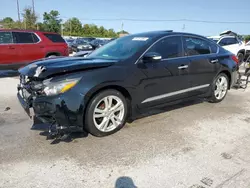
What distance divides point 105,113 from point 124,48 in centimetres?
128

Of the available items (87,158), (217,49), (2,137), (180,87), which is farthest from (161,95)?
(2,137)

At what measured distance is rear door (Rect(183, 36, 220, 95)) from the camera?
14.4 ft

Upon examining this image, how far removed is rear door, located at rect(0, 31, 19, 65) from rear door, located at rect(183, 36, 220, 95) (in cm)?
657

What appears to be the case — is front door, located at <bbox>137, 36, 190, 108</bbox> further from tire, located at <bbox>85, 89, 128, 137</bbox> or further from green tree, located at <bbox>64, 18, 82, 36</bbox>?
green tree, located at <bbox>64, 18, 82, 36</bbox>

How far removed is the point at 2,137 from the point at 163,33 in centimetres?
307

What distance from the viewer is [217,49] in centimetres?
503

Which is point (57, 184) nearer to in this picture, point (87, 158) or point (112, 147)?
point (87, 158)

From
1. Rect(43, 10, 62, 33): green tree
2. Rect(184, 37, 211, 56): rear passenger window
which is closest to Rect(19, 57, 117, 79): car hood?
Rect(184, 37, 211, 56): rear passenger window

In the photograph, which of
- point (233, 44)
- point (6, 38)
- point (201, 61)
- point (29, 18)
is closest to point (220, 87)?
point (201, 61)

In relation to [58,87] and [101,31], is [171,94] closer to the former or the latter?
[58,87]

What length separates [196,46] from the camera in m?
4.58

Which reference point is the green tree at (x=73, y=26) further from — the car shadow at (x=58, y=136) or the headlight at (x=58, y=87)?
the headlight at (x=58, y=87)

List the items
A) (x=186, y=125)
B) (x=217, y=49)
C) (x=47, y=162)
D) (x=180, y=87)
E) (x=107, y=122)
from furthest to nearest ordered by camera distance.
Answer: (x=217, y=49) < (x=180, y=87) < (x=186, y=125) < (x=107, y=122) < (x=47, y=162)

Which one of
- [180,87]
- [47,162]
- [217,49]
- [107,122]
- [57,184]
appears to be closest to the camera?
[57,184]
